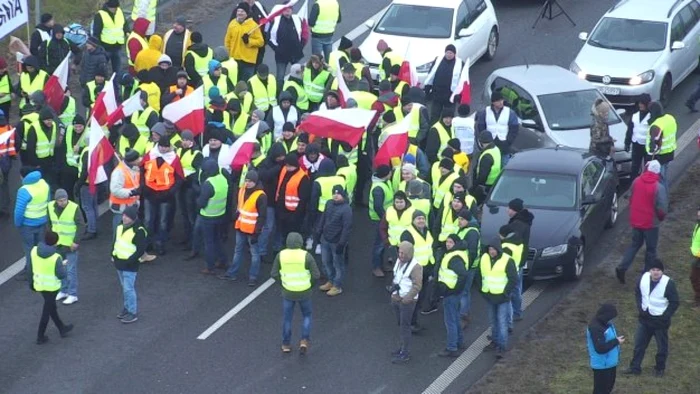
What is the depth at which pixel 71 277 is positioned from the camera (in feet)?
75.9

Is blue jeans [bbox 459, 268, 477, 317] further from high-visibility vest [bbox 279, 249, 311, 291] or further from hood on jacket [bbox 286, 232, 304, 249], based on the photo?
hood on jacket [bbox 286, 232, 304, 249]

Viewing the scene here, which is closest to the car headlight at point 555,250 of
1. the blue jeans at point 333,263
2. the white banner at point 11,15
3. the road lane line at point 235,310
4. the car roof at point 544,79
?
the blue jeans at point 333,263

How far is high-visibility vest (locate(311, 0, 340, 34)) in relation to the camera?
30.3 metres

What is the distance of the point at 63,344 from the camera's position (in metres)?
22.0

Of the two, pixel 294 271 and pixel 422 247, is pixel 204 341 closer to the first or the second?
pixel 294 271

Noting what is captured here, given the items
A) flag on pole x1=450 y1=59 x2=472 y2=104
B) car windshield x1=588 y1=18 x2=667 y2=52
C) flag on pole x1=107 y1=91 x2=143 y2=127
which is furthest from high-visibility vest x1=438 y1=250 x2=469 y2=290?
car windshield x1=588 y1=18 x2=667 y2=52

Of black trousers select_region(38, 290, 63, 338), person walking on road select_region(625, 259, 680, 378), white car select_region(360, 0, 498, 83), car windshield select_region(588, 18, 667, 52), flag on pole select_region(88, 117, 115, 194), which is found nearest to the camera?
person walking on road select_region(625, 259, 680, 378)

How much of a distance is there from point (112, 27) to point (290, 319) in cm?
1053

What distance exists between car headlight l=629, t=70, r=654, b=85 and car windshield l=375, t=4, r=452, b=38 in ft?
11.8

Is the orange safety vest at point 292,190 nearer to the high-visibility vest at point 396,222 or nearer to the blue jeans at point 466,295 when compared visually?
the high-visibility vest at point 396,222

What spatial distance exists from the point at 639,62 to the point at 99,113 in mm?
10392

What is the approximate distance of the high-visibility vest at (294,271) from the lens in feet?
69.2

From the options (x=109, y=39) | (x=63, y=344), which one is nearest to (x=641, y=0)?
(x=109, y=39)

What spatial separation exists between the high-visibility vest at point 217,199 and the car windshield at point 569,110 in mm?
6463
